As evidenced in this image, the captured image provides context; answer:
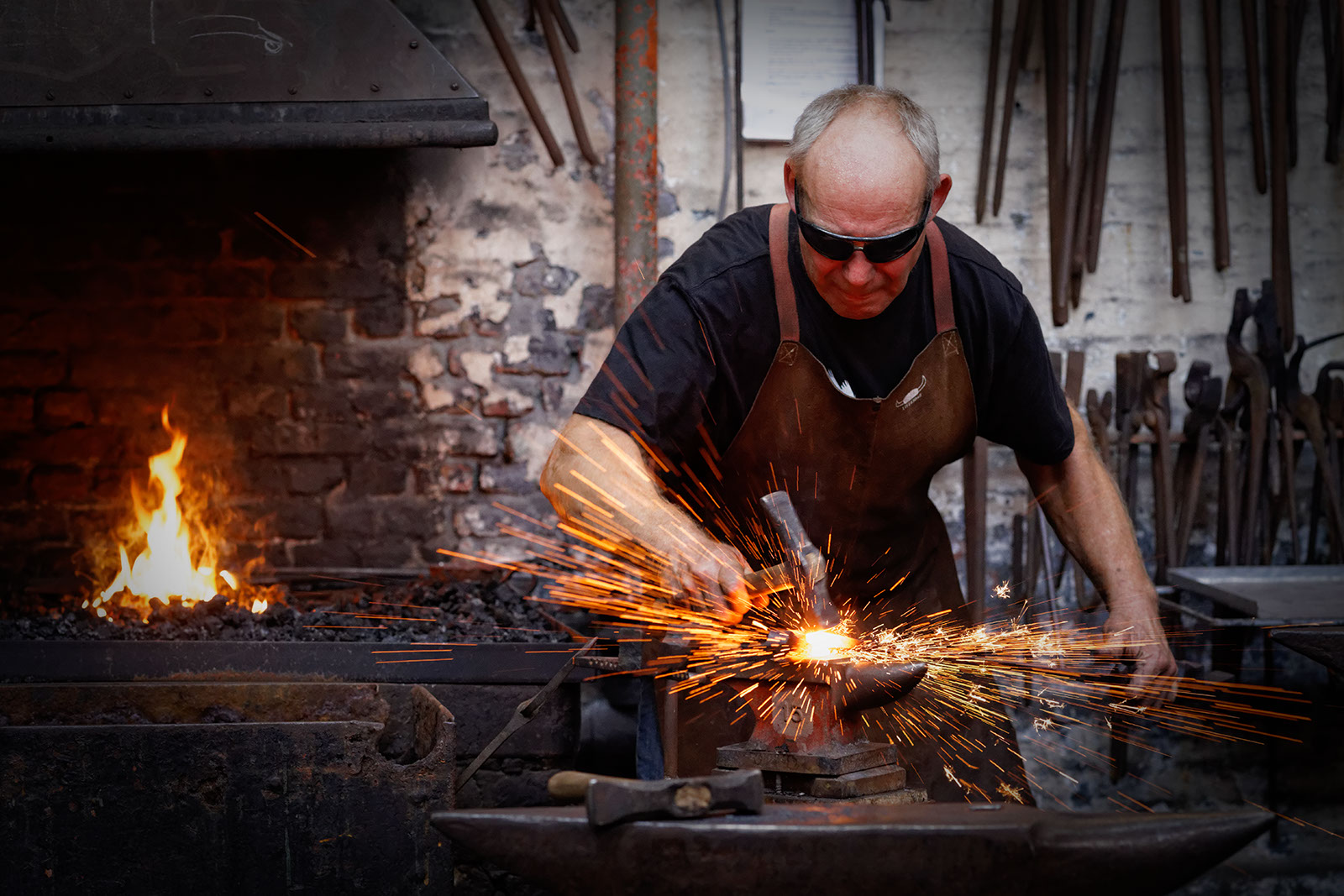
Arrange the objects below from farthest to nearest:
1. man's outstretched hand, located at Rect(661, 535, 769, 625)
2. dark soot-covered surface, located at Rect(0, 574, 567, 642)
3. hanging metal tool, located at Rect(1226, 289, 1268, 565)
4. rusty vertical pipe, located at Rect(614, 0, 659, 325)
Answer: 1. rusty vertical pipe, located at Rect(614, 0, 659, 325)
2. hanging metal tool, located at Rect(1226, 289, 1268, 565)
3. dark soot-covered surface, located at Rect(0, 574, 567, 642)
4. man's outstretched hand, located at Rect(661, 535, 769, 625)

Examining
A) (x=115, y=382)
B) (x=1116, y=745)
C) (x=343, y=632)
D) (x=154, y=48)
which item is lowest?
(x=1116, y=745)

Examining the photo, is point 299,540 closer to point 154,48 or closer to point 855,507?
point 154,48

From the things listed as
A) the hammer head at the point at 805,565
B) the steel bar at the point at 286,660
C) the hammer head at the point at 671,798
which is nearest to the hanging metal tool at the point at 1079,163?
the steel bar at the point at 286,660

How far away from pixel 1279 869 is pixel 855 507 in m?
2.42

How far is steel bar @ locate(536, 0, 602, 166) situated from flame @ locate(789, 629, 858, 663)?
240 centimetres

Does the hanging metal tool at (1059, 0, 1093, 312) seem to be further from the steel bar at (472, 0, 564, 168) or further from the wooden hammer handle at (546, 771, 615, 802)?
the wooden hammer handle at (546, 771, 615, 802)

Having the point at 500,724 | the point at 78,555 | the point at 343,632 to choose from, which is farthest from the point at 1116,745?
the point at 78,555

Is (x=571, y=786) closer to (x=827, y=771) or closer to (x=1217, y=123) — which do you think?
(x=827, y=771)

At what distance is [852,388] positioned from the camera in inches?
89.5

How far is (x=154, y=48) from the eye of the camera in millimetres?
2826

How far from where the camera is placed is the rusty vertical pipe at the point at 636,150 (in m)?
3.52

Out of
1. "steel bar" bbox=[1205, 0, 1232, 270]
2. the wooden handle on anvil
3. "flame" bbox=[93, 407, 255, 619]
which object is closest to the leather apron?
the wooden handle on anvil

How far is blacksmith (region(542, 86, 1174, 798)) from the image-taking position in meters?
1.95

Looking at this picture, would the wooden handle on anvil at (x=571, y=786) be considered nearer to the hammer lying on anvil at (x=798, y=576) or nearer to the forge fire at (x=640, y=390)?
the hammer lying on anvil at (x=798, y=576)
